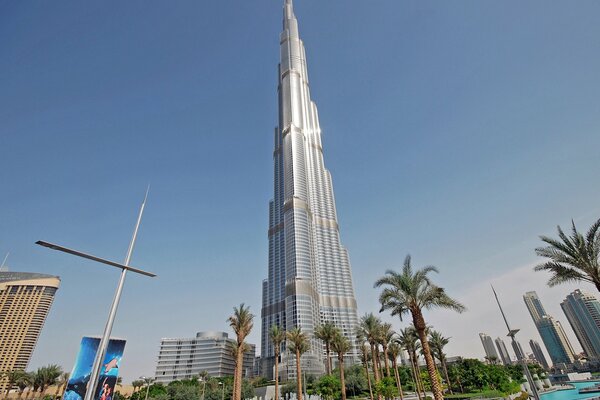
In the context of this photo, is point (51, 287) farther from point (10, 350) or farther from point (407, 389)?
point (407, 389)

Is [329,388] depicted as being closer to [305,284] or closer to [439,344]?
[439,344]

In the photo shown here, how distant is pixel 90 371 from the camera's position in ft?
174

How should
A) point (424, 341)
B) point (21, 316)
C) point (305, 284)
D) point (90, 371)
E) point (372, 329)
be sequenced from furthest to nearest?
point (21, 316)
point (305, 284)
point (90, 371)
point (372, 329)
point (424, 341)

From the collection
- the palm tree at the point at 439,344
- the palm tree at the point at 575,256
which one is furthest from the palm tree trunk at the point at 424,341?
the palm tree at the point at 439,344

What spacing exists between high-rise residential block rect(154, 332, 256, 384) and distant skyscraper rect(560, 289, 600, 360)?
19259cm

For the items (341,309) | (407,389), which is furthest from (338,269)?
(407,389)

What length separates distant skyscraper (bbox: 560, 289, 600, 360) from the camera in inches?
6181

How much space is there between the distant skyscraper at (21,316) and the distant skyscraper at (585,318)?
310 m

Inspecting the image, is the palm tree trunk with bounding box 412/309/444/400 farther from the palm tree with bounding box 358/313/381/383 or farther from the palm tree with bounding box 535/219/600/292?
the palm tree with bounding box 358/313/381/383

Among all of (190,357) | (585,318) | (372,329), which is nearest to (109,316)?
(372,329)

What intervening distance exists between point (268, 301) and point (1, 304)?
530ft

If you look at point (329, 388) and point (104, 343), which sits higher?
point (104, 343)

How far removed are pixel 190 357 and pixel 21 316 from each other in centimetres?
11115

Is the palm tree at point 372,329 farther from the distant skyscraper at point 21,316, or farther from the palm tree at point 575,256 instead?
the distant skyscraper at point 21,316
